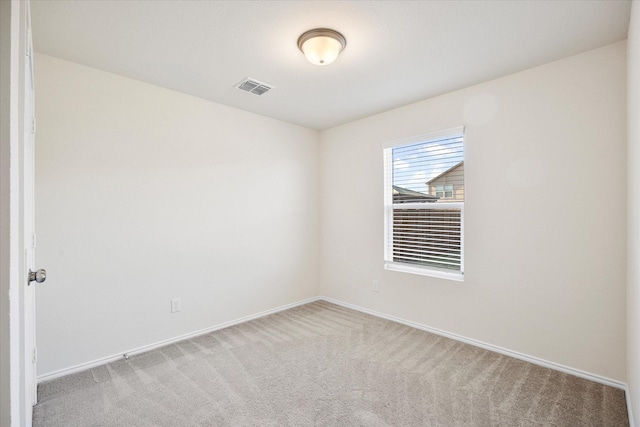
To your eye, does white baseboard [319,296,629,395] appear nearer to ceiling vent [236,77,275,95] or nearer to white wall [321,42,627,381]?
white wall [321,42,627,381]

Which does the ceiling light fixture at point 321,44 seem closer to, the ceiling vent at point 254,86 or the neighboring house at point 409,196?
the ceiling vent at point 254,86

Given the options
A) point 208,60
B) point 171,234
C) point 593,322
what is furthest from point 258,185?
point 593,322

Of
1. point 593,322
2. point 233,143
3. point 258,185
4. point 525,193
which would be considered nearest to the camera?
point 593,322

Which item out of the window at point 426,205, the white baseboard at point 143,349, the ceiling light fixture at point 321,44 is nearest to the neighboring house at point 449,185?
the window at point 426,205

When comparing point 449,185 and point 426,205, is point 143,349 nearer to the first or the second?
point 426,205

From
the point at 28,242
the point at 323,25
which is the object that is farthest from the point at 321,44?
the point at 28,242

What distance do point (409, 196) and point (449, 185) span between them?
48cm

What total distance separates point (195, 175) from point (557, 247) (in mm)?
3363

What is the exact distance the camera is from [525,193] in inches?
101

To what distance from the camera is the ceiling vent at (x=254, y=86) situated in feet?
9.04

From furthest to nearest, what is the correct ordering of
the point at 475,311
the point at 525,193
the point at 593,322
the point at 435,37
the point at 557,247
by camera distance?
the point at 475,311 → the point at 525,193 → the point at 557,247 → the point at 593,322 → the point at 435,37

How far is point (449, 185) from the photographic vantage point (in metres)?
3.10

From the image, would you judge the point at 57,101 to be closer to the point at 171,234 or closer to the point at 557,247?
the point at 171,234

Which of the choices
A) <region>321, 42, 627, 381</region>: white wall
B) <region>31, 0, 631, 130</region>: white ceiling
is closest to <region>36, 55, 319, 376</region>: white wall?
<region>31, 0, 631, 130</region>: white ceiling
